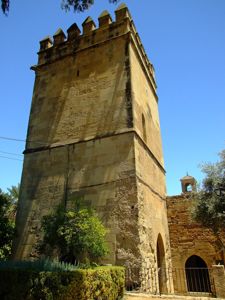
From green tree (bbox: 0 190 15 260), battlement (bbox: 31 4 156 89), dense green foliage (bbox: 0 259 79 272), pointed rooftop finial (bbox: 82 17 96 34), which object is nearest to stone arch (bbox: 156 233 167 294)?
green tree (bbox: 0 190 15 260)

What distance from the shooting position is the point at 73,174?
31.1 ft

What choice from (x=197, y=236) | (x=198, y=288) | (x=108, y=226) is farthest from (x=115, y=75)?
(x=198, y=288)

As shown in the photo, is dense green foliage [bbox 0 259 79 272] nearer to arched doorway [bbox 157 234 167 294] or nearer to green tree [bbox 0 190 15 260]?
green tree [bbox 0 190 15 260]

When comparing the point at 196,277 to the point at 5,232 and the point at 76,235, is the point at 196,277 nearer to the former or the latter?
the point at 76,235

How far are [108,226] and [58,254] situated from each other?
183 cm

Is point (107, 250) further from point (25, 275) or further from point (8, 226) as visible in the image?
point (8, 226)

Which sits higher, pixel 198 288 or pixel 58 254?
pixel 58 254

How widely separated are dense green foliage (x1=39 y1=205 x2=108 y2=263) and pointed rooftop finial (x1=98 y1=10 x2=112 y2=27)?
8624mm

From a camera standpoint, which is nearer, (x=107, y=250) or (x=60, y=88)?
(x=107, y=250)

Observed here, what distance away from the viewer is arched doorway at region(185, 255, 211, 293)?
12.2 metres

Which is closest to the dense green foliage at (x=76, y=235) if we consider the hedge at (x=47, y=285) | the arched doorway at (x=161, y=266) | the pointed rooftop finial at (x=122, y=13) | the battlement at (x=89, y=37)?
the hedge at (x=47, y=285)

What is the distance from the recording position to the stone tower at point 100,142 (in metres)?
8.29

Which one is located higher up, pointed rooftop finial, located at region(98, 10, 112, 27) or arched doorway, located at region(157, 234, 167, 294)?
pointed rooftop finial, located at region(98, 10, 112, 27)

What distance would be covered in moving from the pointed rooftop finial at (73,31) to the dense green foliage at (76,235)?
861 centimetres
